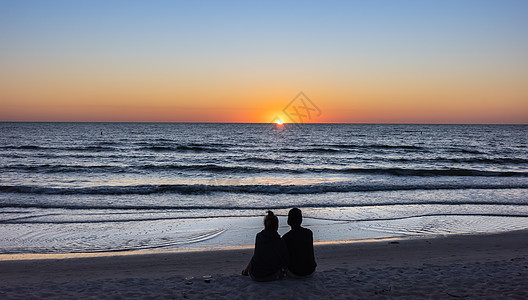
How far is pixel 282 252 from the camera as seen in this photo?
6180 mm

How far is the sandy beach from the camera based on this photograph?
19.2 feet

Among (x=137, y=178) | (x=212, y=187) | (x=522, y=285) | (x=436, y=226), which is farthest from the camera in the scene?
(x=137, y=178)

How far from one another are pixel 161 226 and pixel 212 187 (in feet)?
28.5

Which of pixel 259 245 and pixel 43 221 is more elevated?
pixel 259 245

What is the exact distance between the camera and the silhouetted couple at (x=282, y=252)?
238 inches

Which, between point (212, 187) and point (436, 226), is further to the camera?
point (212, 187)

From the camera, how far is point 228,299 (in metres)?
5.59

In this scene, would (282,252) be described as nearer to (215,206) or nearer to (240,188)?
(215,206)

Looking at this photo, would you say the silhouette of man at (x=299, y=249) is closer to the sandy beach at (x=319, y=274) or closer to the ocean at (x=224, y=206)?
the sandy beach at (x=319, y=274)

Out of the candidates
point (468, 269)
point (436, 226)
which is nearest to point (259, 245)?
point (468, 269)

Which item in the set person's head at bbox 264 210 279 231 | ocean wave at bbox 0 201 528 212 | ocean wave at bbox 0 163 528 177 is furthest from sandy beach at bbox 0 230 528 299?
ocean wave at bbox 0 163 528 177

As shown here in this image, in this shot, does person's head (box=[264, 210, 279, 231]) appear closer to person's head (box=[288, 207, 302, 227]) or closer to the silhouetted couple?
the silhouetted couple

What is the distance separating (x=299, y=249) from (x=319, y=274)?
31.6 inches

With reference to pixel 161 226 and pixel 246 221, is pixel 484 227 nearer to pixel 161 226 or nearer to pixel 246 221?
pixel 246 221
